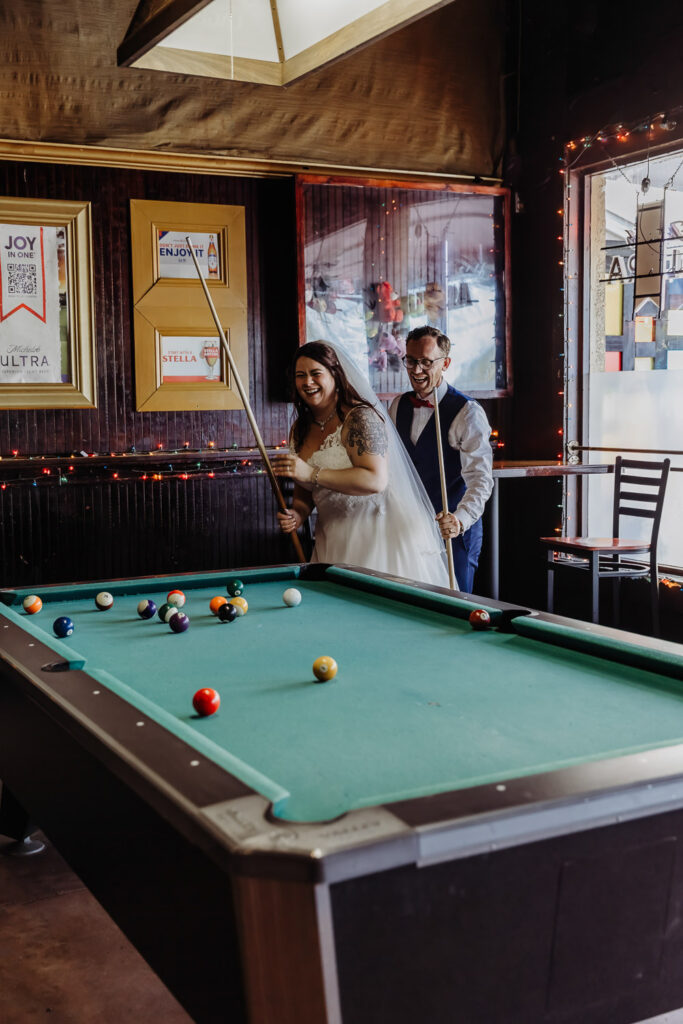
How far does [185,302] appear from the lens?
526 cm

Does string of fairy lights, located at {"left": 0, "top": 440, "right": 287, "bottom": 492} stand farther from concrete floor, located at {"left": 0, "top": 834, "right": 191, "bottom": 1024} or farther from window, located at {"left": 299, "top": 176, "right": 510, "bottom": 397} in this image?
concrete floor, located at {"left": 0, "top": 834, "right": 191, "bottom": 1024}

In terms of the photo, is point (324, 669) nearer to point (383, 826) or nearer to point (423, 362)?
point (383, 826)

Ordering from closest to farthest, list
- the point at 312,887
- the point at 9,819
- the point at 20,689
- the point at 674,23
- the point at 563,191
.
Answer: the point at 312,887, the point at 20,689, the point at 9,819, the point at 674,23, the point at 563,191

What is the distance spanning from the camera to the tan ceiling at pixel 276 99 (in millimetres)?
4812

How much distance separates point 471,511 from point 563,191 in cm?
247

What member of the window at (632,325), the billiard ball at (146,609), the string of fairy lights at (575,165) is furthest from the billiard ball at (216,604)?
the string of fairy lights at (575,165)

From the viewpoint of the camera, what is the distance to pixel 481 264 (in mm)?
5879

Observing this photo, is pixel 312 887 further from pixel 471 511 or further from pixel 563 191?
pixel 563 191

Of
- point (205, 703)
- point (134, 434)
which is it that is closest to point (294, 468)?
point (134, 434)

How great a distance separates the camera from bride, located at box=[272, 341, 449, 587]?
3.78 metres

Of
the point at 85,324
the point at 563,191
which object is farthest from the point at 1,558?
the point at 563,191

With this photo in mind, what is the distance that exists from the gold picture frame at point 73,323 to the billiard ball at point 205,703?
11.6 ft

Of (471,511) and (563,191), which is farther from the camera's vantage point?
(563,191)

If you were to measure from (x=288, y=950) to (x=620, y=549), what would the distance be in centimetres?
389
